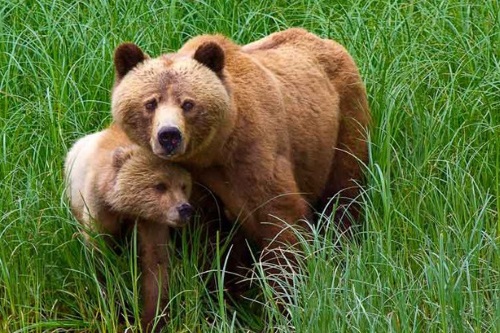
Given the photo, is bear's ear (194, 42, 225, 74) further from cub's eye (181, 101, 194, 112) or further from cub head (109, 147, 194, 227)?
cub head (109, 147, 194, 227)

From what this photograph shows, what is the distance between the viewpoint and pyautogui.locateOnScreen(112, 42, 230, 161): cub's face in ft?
21.2

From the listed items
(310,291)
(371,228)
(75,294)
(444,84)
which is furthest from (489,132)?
(75,294)

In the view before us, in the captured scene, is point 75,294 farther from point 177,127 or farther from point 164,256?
point 177,127

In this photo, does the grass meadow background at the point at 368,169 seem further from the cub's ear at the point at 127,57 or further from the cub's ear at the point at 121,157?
the cub's ear at the point at 127,57

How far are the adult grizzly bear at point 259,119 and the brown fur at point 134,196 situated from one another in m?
0.15

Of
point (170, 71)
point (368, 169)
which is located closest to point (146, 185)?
point (170, 71)

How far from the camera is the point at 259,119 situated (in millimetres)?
7059

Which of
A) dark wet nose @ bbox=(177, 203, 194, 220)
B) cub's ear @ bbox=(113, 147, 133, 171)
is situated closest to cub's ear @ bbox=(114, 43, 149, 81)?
cub's ear @ bbox=(113, 147, 133, 171)

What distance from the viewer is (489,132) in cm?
774

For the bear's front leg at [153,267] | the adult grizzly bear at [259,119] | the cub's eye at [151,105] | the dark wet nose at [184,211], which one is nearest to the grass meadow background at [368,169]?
the bear's front leg at [153,267]

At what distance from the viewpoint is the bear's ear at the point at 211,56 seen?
265 inches

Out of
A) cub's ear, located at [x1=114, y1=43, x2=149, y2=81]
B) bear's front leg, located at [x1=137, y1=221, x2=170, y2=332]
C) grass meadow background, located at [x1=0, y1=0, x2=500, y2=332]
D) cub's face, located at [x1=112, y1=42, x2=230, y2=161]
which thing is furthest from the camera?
bear's front leg, located at [x1=137, y1=221, x2=170, y2=332]

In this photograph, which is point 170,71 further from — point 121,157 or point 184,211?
point 184,211

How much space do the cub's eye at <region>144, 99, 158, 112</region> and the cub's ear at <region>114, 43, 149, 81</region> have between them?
0.30 meters
